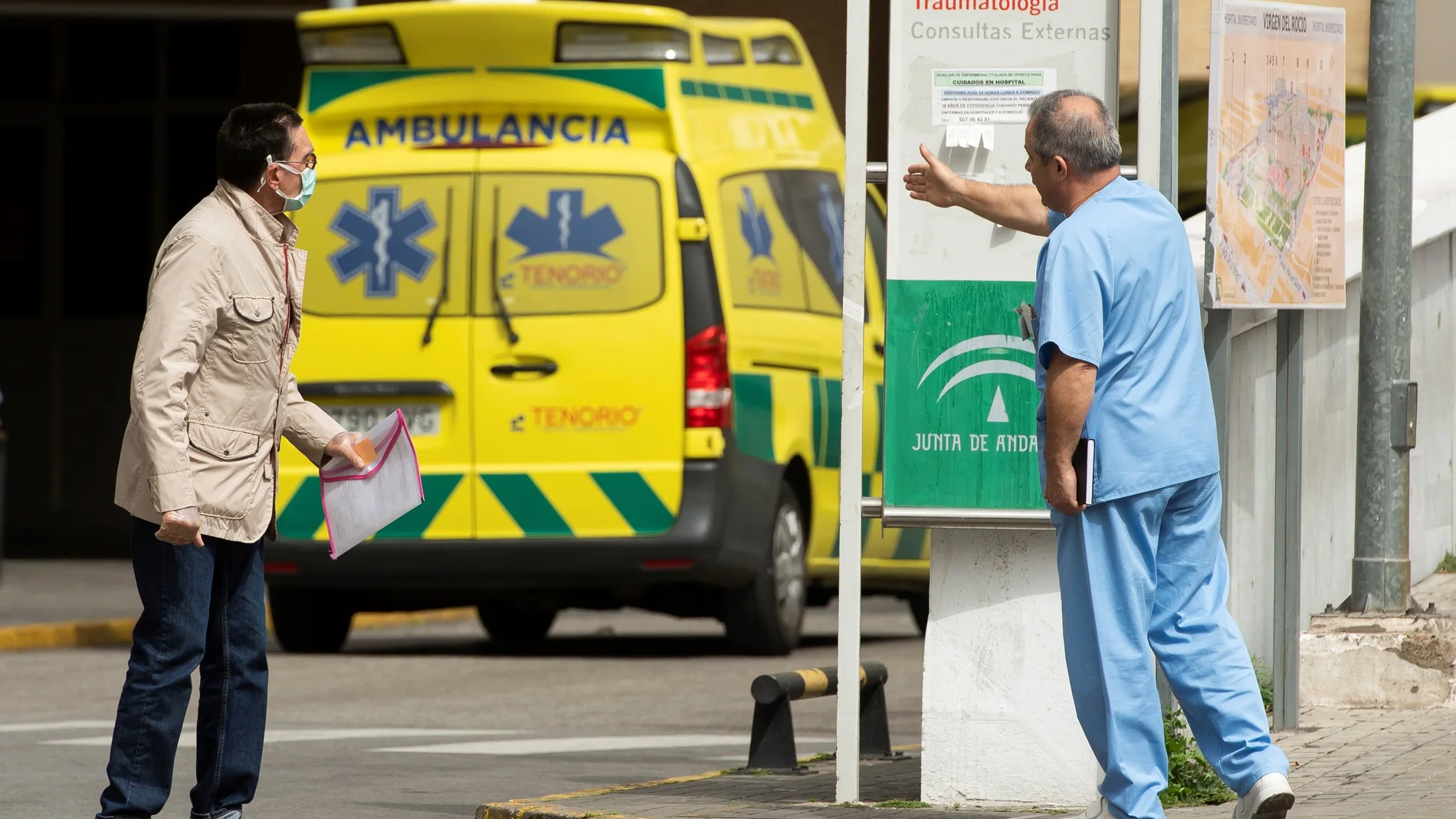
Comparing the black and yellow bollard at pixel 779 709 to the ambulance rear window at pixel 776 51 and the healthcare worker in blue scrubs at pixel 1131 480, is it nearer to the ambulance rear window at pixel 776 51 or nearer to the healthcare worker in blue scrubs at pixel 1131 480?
the healthcare worker in blue scrubs at pixel 1131 480

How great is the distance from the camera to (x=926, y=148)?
6.40 meters

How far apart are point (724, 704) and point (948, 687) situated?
13.1 ft

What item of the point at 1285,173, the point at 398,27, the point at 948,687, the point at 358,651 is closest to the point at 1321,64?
the point at 1285,173

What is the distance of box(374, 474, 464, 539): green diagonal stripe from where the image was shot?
38.4 ft

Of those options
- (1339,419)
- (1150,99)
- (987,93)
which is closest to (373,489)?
(987,93)

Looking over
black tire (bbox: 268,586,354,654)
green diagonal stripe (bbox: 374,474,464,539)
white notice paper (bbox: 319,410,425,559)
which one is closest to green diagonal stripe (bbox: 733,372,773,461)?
green diagonal stripe (bbox: 374,474,464,539)

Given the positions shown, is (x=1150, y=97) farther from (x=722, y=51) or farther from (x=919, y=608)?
(x=919, y=608)

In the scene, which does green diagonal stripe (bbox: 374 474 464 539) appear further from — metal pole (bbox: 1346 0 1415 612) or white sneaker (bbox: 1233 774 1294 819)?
white sneaker (bbox: 1233 774 1294 819)

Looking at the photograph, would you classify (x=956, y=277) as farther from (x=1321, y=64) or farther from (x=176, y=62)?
(x=176, y=62)

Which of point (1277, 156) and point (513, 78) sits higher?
point (513, 78)

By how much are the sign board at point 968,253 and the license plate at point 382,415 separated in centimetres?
537

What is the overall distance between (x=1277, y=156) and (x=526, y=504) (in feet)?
16.7

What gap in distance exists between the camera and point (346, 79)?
1230 centimetres

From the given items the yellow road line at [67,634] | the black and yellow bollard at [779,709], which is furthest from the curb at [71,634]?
the black and yellow bollard at [779,709]
